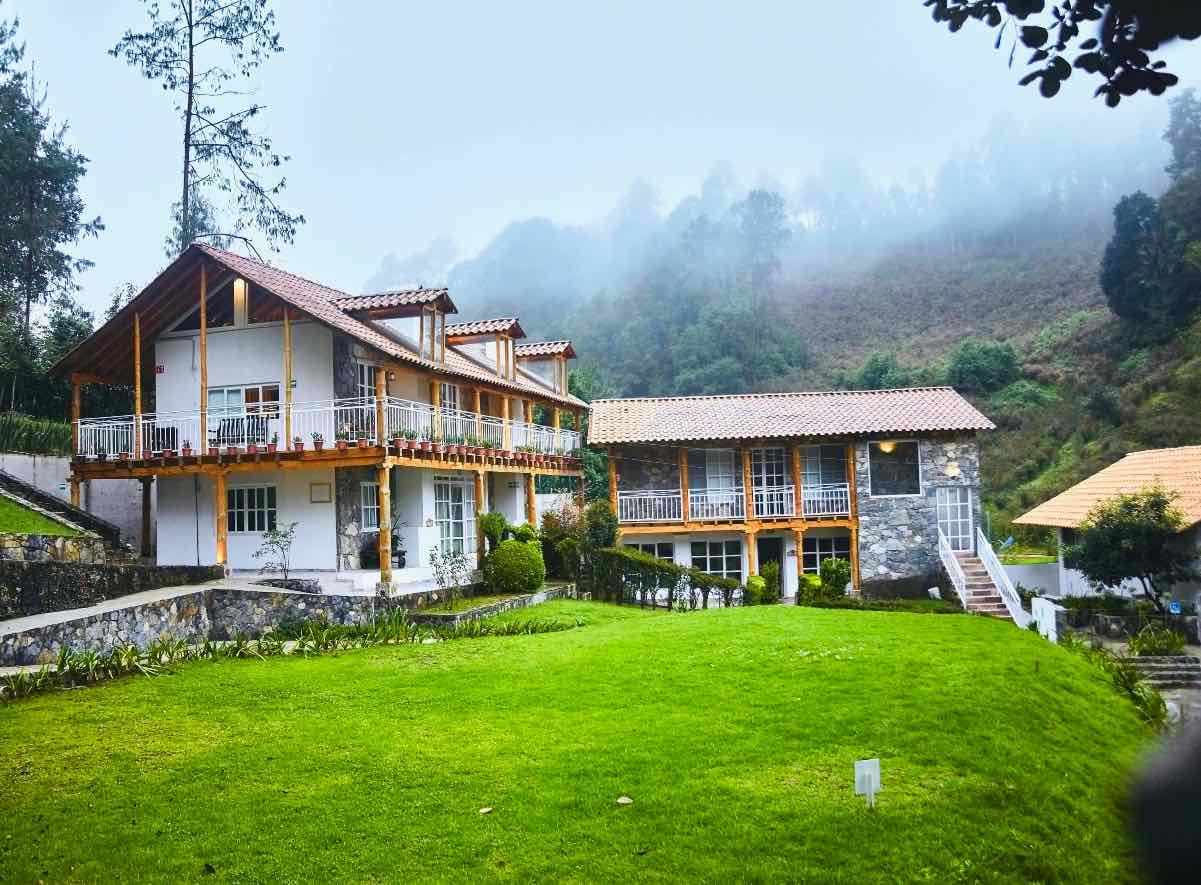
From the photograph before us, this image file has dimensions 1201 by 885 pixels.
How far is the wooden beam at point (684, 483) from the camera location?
26094mm

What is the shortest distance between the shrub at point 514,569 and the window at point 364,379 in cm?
479

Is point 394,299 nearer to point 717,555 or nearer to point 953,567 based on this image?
point 717,555

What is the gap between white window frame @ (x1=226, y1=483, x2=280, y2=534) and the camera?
20703mm

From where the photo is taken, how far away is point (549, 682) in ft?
36.2

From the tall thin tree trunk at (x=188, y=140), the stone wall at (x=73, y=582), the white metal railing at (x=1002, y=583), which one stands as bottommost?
A: the white metal railing at (x=1002, y=583)

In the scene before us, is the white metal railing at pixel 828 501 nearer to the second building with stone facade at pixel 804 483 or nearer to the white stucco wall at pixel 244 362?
the second building with stone facade at pixel 804 483

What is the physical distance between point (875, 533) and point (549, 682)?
54.8ft

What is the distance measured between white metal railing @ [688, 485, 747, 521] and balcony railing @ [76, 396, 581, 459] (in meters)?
7.50

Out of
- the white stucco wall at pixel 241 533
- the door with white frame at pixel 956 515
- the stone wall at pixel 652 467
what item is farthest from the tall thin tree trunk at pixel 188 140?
the door with white frame at pixel 956 515

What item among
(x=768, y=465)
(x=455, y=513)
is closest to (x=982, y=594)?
(x=768, y=465)

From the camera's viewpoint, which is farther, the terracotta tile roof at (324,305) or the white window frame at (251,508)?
the white window frame at (251,508)

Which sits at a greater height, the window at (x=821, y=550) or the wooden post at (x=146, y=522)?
the wooden post at (x=146, y=522)

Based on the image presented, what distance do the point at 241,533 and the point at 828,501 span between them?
617 inches

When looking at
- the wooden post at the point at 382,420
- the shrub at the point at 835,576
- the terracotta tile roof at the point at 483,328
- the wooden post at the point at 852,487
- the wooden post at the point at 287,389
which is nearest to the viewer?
the wooden post at the point at 382,420
